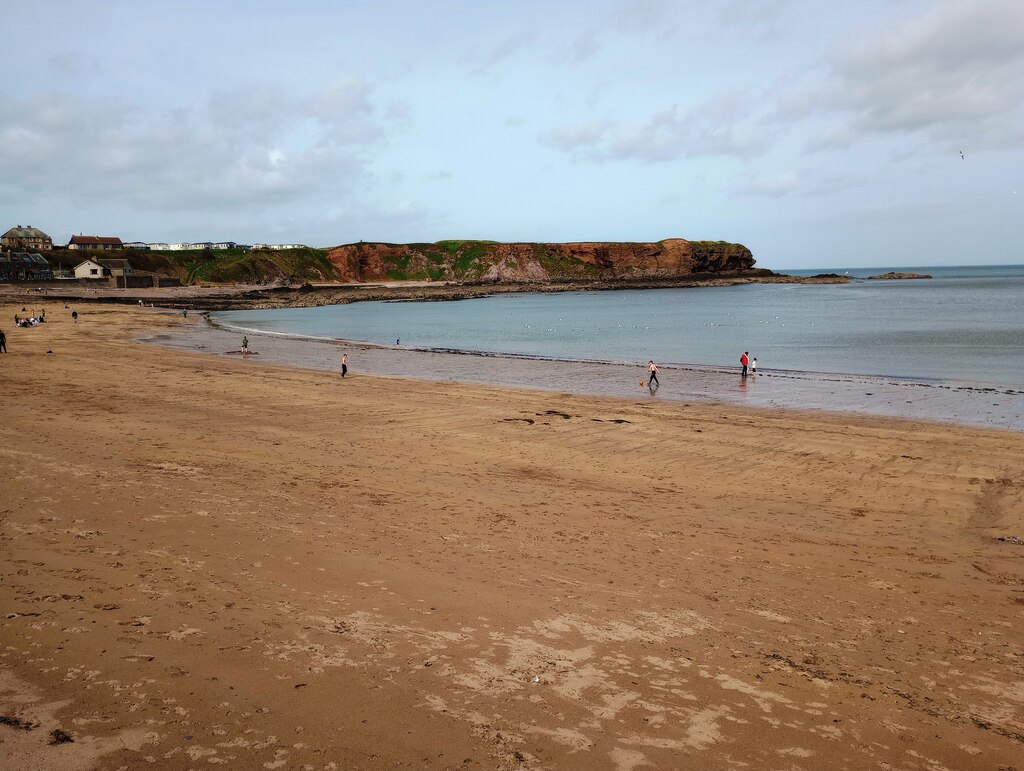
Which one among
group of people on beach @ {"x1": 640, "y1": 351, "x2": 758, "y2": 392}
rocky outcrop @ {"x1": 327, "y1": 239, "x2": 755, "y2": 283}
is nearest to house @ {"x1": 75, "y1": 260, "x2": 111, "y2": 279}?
rocky outcrop @ {"x1": 327, "y1": 239, "x2": 755, "y2": 283}

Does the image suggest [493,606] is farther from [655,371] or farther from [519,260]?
[519,260]

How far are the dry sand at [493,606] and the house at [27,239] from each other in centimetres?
13202

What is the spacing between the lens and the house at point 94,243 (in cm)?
12938

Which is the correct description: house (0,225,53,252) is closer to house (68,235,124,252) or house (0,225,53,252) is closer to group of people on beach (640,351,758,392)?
house (68,235,124,252)

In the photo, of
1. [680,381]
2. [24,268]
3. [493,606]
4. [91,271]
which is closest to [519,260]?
[91,271]

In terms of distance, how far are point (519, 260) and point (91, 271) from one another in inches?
3497

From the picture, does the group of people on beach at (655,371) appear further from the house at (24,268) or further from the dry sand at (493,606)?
the house at (24,268)

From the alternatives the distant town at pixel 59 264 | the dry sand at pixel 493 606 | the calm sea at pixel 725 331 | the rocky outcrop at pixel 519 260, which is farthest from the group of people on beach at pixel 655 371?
the rocky outcrop at pixel 519 260

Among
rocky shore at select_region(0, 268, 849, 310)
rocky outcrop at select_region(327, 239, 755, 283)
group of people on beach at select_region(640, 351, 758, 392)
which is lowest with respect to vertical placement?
group of people on beach at select_region(640, 351, 758, 392)

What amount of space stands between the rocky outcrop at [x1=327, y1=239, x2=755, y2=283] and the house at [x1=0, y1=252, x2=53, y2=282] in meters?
57.3

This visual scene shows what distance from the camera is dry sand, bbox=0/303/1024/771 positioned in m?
5.04

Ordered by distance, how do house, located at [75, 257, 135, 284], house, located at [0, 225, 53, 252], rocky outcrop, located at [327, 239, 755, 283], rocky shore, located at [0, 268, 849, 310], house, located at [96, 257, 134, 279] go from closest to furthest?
rocky shore, located at [0, 268, 849, 310]
house, located at [96, 257, 134, 279]
house, located at [75, 257, 135, 284]
house, located at [0, 225, 53, 252]
rocky outcrop, located at [327, 239, 755, 283]

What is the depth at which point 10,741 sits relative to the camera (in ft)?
15.2

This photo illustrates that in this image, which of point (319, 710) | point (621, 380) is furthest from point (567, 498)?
point (621, 380)
